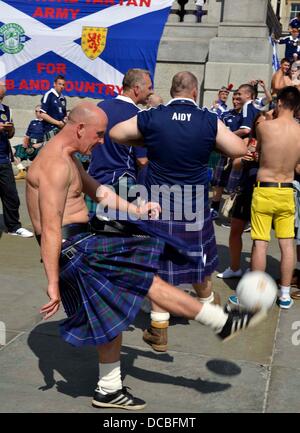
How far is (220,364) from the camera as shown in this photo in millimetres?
4043

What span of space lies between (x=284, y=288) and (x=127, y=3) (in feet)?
30.7

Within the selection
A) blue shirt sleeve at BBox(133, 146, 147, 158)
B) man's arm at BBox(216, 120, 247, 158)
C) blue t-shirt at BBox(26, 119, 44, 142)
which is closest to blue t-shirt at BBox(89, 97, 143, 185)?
blue shirt sleeve at BBox(133, 146, 147, 158)

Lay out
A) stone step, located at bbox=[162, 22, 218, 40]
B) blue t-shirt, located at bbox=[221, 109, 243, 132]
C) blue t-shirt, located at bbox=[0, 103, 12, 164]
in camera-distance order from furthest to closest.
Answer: stone step, located at bbox=[162, 22, 218, 40] → blue t-shirt, located at bbox=[221, 109, 243, 132] → blue t-shirt, located at bbox=[0, 103, 12, 164]

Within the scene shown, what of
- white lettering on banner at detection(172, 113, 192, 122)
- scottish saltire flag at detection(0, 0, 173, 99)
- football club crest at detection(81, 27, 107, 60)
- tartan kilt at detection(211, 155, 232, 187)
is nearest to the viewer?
white lettering on banner at detection(172, 113, 192, 122)

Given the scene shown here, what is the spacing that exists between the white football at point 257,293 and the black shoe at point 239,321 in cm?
4

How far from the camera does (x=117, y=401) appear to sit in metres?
3.38

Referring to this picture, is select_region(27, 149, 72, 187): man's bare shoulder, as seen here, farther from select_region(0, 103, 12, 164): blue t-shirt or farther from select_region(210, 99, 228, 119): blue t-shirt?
select_region(210, 99, 228, 119): blue t-shirt

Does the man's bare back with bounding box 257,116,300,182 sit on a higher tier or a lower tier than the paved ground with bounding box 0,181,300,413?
higher

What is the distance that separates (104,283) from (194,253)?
4.22 feet

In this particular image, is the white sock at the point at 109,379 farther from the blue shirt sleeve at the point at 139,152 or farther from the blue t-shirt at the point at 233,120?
the blue t-shirt at the point at 233,120

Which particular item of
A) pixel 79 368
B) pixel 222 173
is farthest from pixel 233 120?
pixel 79 368

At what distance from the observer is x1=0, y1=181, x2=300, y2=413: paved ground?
3473 millimetres
